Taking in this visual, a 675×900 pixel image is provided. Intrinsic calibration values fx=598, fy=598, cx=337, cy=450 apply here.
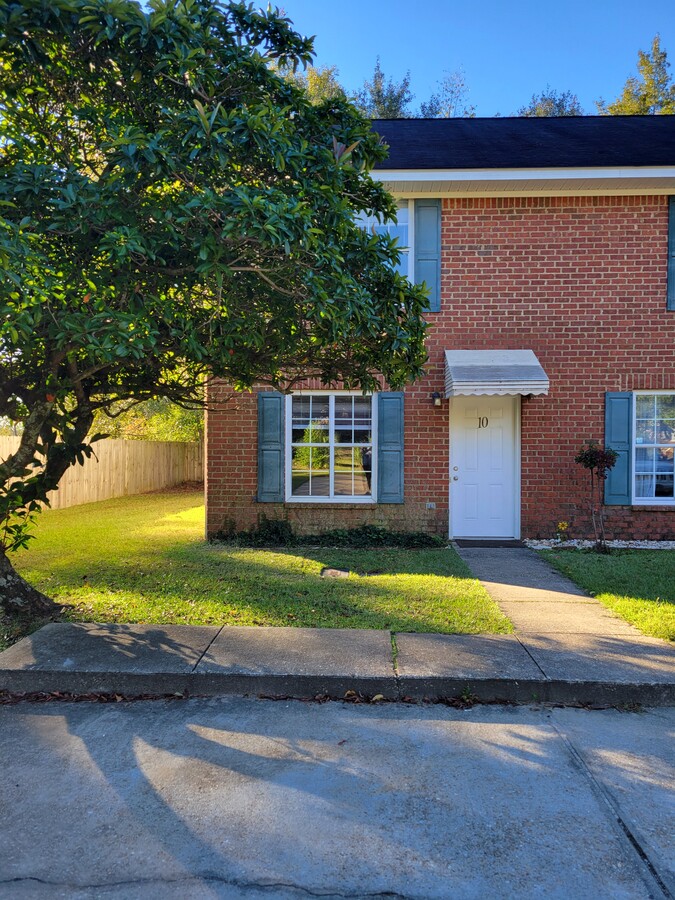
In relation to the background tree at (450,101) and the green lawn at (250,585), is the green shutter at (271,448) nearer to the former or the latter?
the green lawn at (250,585)

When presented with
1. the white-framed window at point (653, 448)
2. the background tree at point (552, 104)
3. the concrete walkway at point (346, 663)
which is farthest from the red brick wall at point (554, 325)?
the background tree at point (552, 104)

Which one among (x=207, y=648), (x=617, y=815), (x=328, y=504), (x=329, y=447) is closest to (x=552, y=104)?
(x=329, y=447)

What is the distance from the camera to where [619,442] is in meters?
9.51

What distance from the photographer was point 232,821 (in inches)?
107

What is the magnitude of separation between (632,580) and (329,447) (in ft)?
15.9

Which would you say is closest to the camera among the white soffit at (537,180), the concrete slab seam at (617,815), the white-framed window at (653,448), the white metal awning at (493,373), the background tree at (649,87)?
the concrete slab seam at (617,815)

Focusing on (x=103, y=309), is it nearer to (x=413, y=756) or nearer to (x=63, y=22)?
(x=63, y=22)

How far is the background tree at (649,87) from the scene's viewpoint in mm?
22609

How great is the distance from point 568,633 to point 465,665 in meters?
1.33

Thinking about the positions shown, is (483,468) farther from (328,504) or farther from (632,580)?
(632,580)

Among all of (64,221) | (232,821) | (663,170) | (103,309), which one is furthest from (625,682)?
(663,170)

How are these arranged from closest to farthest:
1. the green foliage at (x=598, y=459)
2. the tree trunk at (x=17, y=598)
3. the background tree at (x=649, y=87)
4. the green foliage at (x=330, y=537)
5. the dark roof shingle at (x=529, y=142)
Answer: the tree trunk at (x=17, y=598)
the green foliage at (x=598, y=459)
the dark roof shingle at (x=529, y=142)
the green foliage at (x=330, y=537)
the background tree at (x=649, y=87)

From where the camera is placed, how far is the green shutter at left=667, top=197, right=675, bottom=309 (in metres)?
9.49

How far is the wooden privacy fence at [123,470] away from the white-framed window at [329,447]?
558 cm
